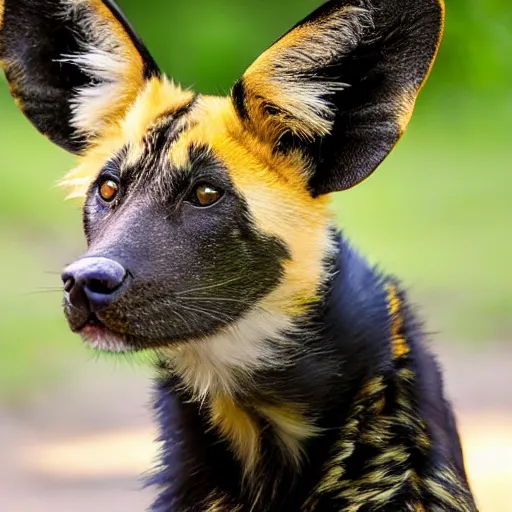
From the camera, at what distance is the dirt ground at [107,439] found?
23.5 feet

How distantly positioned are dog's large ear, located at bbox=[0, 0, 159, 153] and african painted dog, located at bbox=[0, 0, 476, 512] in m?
0.01

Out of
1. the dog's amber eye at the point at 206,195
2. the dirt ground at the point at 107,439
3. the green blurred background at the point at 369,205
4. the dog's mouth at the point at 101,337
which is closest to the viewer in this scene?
the dog's mouth at the point at 101,337

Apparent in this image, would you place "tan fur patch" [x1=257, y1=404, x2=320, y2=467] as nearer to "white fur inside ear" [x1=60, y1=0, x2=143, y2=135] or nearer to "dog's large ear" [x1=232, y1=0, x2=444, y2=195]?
"dog's large ear" [x1=232, y1=0, x2=444, y2=195]

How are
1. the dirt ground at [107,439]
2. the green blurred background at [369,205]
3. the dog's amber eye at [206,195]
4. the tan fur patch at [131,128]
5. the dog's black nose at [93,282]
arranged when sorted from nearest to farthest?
the dog's black nose at [93,282]
the dog's amber eye at [206,195]
the tan fur patch at [131,128]
the dirt ground at [107,439]
the green blurred background at [369,205]

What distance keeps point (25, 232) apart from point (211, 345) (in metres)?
8.14

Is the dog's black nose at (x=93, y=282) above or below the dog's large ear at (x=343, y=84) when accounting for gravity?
below

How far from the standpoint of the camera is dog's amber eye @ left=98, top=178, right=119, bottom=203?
4.16 m

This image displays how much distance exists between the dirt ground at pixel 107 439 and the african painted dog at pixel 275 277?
2239 millimetres

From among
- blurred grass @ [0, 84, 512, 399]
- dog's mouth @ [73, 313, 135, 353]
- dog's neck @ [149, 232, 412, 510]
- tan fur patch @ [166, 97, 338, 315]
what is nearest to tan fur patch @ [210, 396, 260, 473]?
dog's neck @ [149, 232, 412, 510]

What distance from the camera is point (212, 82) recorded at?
8.91m

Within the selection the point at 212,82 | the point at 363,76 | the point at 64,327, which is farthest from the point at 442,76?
the point at 64,327

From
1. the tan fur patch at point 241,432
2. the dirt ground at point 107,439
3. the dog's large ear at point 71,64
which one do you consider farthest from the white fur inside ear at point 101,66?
the dirt ground at point 107,439

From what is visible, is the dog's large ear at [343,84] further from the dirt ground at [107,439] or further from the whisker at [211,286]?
the dirt ground at [107,439]

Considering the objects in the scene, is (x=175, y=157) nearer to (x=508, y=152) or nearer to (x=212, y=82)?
(x=212, y=82)
